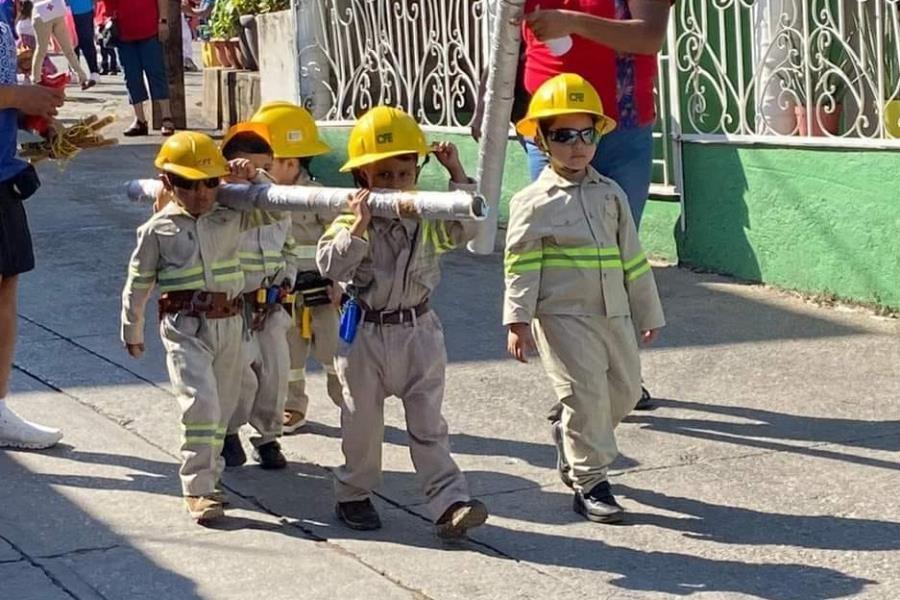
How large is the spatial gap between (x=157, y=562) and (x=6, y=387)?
5.10 ft

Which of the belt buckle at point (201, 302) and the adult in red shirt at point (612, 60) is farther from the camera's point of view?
the adult in red shirt at point (612, 60)

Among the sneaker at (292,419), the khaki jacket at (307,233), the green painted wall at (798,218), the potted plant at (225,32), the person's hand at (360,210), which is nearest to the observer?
the person's hand at (360,210)

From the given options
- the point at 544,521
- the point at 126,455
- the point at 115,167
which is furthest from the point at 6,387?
the point at 115,167

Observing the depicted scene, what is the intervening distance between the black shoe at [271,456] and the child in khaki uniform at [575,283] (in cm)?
109

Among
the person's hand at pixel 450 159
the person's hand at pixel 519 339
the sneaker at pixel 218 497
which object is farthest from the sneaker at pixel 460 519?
the person's hand at pixel 450 159

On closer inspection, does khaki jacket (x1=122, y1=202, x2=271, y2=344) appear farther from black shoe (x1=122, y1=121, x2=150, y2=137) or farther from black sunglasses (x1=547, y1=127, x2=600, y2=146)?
black shoe (x1=122, y1=121, x2=150, y2=137)

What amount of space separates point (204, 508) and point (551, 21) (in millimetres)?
2009

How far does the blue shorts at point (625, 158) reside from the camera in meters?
6.08

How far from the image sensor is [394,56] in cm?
1097

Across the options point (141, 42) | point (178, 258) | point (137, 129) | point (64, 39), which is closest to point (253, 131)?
point (178, 258)

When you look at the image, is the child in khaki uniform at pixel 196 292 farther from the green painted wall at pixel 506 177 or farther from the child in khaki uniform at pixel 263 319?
the green painted wall at pixel 506 177

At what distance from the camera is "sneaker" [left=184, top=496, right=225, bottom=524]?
5.20 m

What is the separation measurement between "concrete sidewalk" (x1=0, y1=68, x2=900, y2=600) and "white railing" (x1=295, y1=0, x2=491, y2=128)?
2542mm

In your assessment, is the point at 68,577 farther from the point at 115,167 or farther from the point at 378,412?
the point at 115,167
